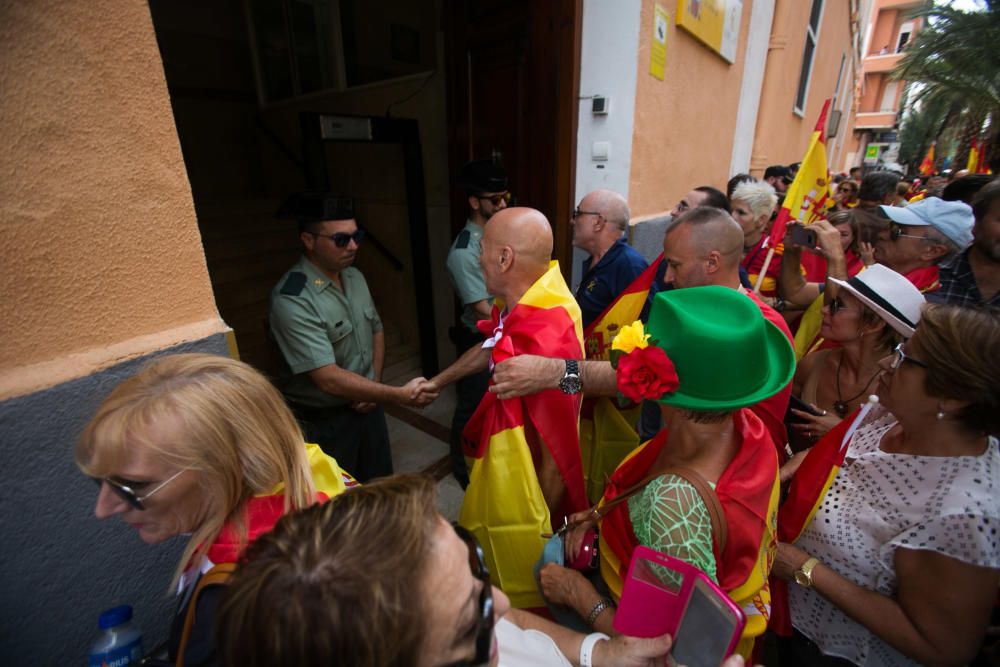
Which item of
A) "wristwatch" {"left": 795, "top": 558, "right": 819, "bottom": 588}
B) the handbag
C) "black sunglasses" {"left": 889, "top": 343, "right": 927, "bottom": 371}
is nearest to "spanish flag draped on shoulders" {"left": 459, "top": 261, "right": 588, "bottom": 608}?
the handbag

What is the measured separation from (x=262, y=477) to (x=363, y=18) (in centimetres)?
562

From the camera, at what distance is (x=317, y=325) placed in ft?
7.37

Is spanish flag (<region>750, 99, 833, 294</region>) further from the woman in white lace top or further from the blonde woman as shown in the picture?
the woman in white lace top

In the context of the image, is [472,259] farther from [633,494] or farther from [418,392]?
[633,494]

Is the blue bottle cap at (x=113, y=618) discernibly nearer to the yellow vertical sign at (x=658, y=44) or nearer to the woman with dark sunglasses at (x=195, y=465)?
the woman with dark sunglasses at (x=195, y=465)

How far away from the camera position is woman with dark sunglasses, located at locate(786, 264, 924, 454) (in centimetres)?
174

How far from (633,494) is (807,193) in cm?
294

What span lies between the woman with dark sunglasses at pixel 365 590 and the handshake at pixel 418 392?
4.95ft

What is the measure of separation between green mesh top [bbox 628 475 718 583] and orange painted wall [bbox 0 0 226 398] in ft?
4.96

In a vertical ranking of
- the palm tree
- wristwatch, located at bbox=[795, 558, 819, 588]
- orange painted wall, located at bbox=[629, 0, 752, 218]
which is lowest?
wristwatch, located at bbox=[795, 558, 819, 588]

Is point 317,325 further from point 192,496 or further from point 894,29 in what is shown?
point 894,29

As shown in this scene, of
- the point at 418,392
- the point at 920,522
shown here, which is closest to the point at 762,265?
the point at 920,522

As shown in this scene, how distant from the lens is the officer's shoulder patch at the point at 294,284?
2.21m

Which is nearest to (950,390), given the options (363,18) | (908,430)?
(908,430)
